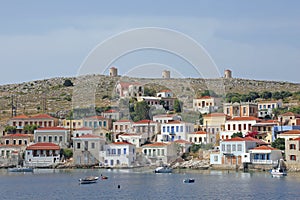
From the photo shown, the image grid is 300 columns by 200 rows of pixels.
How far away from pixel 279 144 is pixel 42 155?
2238 cm

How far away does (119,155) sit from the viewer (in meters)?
62.9

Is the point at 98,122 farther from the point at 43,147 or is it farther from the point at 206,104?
the point at 206,104

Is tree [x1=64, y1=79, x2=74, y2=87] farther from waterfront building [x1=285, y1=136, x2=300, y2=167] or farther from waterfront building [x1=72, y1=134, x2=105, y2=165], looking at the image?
waterfront building [x1=285, y1=136, x2=300, y2=167]

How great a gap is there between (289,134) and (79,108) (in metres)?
32.8

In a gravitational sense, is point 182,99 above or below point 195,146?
above

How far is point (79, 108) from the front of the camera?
84.8 meters

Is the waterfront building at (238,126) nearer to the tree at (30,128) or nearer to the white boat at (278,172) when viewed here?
the white boat at (278,172)

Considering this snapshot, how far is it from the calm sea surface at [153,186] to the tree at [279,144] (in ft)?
15.3

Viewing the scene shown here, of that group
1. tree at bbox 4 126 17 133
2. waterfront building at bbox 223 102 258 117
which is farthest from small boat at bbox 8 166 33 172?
waterfront building at bbox 223 102 258 117

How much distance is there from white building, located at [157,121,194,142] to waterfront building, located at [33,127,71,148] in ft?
30.3

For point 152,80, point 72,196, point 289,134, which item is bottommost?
point 72,196

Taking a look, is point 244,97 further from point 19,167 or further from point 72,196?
point 72,196

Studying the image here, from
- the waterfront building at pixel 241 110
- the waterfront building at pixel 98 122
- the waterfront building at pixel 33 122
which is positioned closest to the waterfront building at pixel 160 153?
the waterfront building at pixel 98 122

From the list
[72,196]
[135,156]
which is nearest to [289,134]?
[135,156]
